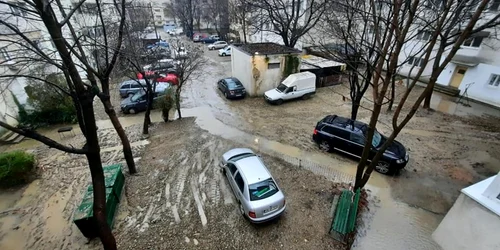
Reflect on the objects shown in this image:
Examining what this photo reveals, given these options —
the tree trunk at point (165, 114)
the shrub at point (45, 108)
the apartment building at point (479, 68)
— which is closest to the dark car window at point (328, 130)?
the tree trunk at point (165, 114)

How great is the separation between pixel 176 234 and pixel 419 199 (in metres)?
8.24

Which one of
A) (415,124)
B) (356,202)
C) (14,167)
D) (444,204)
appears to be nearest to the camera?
(356,202)

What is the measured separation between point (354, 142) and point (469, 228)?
169 inches

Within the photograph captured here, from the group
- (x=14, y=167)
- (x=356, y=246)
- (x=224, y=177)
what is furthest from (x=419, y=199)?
(x=14, y=167)

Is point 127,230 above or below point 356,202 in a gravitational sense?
below

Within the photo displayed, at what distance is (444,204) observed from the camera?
756 centimetres

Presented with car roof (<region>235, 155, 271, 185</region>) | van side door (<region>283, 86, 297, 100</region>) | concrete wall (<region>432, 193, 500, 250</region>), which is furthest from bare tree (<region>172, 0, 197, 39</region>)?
concrete wall (<region>432, 193, 500, 250</region>)

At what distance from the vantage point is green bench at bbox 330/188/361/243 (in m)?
6.27

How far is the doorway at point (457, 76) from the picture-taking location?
54.5 feet

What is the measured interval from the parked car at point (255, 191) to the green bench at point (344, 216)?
1582 mm

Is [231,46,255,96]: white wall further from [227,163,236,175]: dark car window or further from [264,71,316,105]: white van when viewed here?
[227,163,236,175]: dark car window

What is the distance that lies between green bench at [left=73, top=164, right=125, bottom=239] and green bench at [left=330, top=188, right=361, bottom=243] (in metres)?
6.54

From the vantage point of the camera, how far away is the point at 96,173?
4750 mm

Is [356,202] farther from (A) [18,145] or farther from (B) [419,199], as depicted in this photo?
(A) [18,145]
